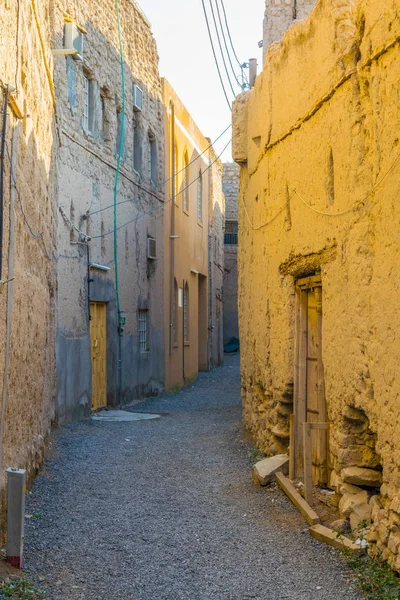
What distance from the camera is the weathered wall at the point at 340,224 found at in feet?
17.4

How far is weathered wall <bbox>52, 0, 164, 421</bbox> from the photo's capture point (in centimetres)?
1211

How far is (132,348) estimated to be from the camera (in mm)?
15797

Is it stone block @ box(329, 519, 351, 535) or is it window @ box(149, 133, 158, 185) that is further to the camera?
window @ box(149, 133, 158, 185)

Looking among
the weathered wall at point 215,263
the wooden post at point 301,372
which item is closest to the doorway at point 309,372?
the wooden post at point 301,372

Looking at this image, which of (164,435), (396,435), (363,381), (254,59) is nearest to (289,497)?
(363,381)

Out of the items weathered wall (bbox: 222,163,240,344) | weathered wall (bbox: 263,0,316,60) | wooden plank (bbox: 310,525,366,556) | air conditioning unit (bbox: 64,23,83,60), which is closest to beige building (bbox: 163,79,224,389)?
weathered wall (bbox: 222,163,240,344)

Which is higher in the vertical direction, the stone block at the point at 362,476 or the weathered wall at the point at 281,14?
the weathered wall at the point at 281,14

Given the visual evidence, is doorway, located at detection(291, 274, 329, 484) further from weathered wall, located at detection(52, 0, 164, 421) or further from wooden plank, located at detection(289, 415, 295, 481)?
weathered wall, located at detection(52, 0, 164, 421)

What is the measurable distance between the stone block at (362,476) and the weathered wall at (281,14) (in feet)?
21.7

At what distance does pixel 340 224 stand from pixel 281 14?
548cm

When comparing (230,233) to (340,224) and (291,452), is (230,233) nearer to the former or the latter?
(291,452)

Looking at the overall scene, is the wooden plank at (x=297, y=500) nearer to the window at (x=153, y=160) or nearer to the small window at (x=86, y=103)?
the small window at (x=86, y=103)

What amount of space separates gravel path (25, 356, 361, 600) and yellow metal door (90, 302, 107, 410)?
3.44m

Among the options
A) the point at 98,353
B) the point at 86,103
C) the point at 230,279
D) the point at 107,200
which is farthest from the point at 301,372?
the point at 230,279
